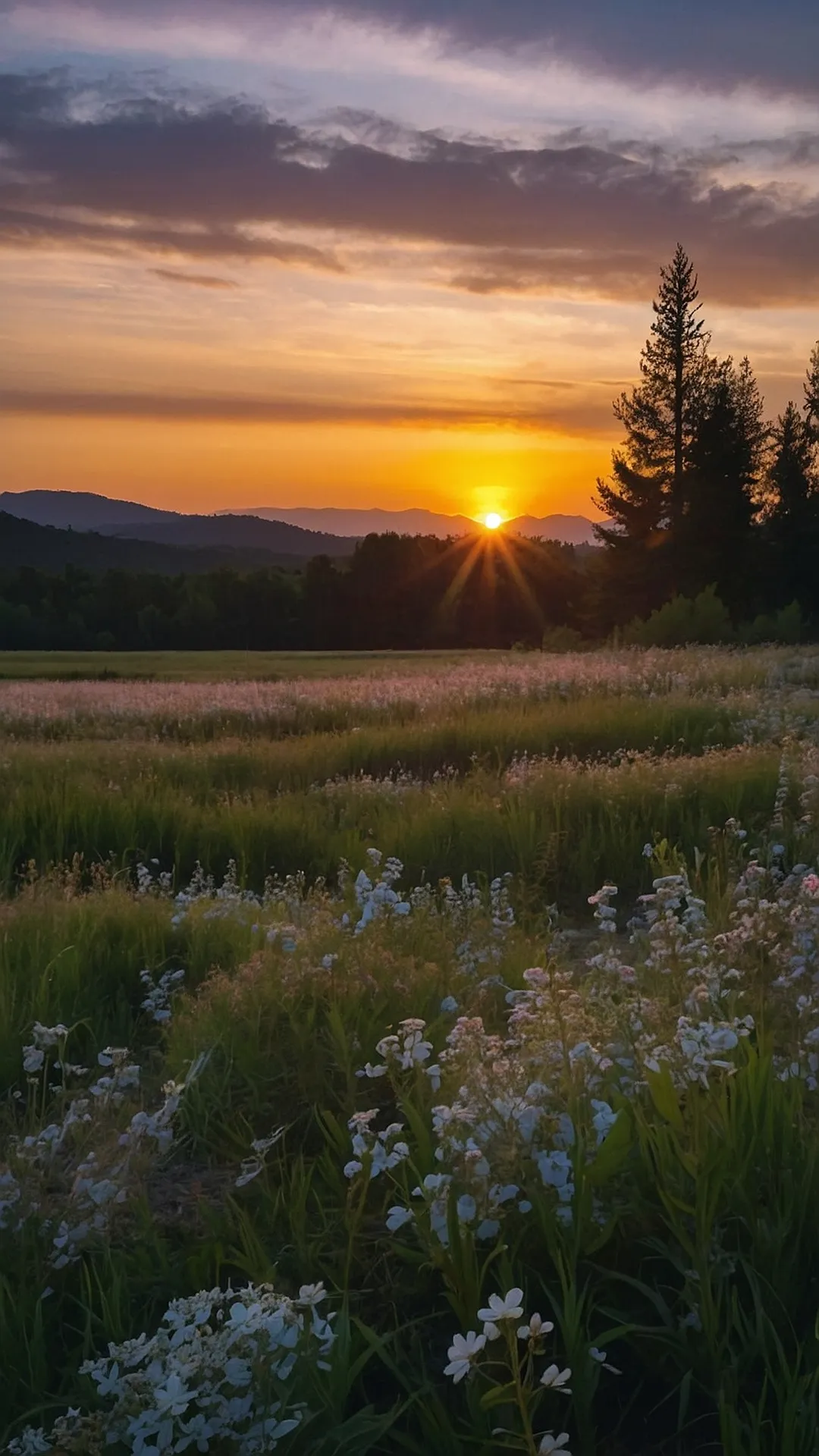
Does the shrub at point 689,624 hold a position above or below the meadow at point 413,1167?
above

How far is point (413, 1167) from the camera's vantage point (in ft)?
8.41

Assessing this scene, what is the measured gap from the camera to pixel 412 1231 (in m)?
2.77

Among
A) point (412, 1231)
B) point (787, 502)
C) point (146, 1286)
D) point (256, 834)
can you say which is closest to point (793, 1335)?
point (412, 1231)

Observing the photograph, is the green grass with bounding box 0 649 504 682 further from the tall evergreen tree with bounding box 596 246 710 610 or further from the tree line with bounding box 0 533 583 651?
the tree line with bounding box 0 533 583 651

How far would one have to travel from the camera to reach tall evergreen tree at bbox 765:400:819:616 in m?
49.0

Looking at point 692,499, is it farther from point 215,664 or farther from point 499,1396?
point 499,1396

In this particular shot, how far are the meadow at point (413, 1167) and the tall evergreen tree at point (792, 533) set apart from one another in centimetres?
4513

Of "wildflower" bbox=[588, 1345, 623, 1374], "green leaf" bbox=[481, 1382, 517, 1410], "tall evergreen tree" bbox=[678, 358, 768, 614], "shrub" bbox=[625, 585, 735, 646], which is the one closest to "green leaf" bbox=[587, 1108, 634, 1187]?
"wildflower" bbox=[588, 1345, 623, 1374]

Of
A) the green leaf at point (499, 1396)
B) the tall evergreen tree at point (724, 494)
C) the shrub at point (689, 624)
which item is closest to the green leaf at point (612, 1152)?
the green leaf at point (499, 1396)

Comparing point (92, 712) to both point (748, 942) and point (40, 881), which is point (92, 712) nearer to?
point (40, 881)

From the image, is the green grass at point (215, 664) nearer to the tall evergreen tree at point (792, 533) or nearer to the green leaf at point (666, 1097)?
the tall evergreen tree at point (792, 533)

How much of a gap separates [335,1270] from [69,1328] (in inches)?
25.4

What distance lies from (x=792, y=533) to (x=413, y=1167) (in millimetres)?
50665

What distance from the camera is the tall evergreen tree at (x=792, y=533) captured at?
48969mm
